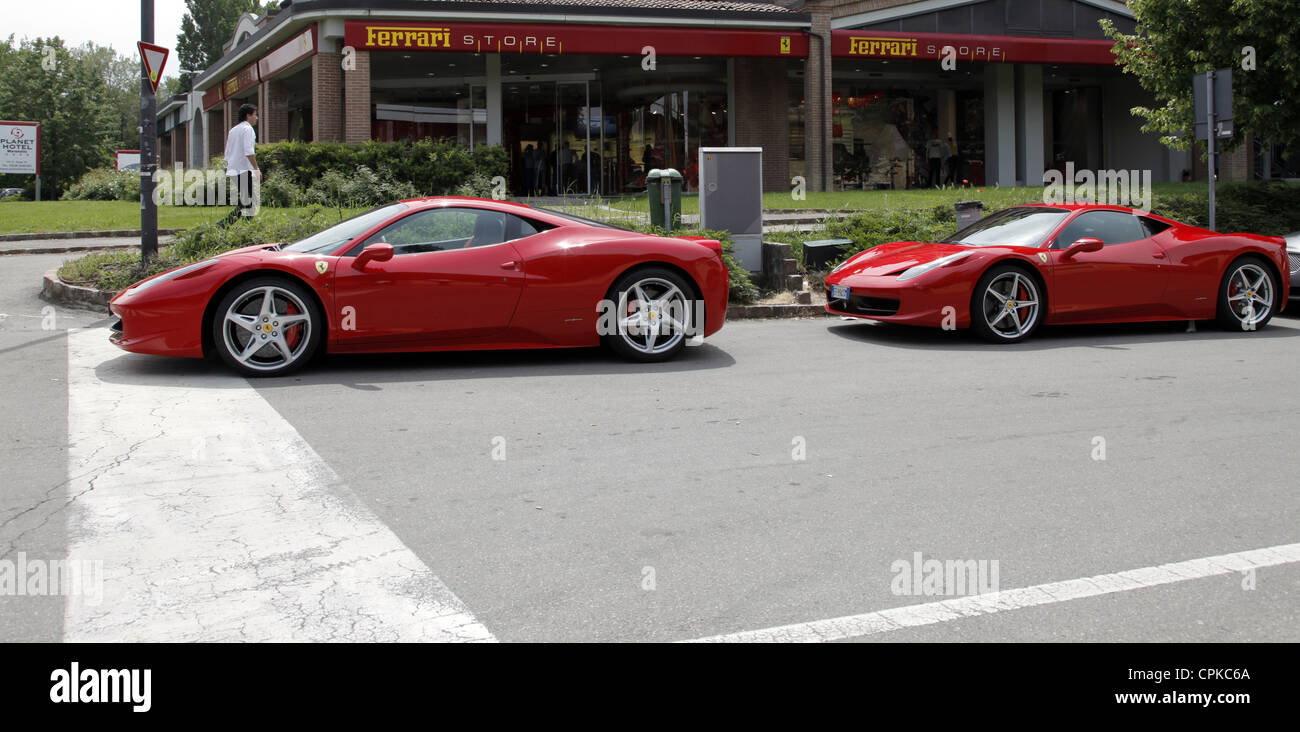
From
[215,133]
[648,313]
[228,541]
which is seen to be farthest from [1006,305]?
[215,133]

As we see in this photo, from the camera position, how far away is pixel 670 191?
1315 centimetres

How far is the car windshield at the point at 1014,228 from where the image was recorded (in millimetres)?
10484

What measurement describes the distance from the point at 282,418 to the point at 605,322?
2.86m

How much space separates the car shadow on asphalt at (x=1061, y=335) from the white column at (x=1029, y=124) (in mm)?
22762

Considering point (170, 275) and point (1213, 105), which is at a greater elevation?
point (1213, 105)

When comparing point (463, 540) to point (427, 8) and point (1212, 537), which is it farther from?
point (427, 8)

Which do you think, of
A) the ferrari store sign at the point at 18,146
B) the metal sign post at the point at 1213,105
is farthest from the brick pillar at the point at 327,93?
the ferrari store sign at the point at 18,146

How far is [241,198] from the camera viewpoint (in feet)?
44.0

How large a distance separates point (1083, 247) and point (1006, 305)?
0.87m

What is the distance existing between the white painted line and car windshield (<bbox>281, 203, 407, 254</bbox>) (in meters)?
5.62

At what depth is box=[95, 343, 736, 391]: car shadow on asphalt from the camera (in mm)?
7809

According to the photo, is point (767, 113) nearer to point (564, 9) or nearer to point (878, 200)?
point (564, 9)

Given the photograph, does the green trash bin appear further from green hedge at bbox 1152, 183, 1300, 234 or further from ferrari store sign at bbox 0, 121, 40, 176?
ferrari store sign at bbox 0, 121, 40, 176

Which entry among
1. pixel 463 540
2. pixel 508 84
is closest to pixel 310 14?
pixel 508 84
